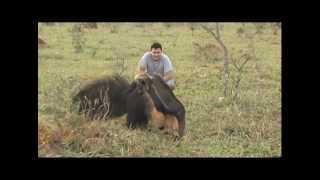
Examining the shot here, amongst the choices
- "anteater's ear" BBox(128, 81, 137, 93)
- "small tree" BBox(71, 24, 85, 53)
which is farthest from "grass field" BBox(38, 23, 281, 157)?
"anteater's ear" BBox(128, 81, 137, 93)

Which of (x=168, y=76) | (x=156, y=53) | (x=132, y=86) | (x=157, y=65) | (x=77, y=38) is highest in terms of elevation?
(x=77, y=38)

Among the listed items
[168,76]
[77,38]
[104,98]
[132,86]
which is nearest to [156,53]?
[168,76]

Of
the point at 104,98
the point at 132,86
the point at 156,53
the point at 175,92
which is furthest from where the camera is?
the point at 175,92

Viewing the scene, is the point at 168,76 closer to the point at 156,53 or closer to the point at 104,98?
the point at 156,53

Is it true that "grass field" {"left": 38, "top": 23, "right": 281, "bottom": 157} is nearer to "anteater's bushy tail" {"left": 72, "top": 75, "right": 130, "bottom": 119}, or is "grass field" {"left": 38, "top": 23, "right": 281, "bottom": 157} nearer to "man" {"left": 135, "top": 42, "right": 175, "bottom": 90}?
"anteater's bushy tail" {"left": 72, "top": 75, "right": 130, "bottom": 119}

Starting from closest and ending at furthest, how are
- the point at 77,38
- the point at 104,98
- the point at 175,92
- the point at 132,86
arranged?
the point at 132,86 → the point at 104,98 → the point at 175,92 → the point at 77,38

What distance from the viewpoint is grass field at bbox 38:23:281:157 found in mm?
6508

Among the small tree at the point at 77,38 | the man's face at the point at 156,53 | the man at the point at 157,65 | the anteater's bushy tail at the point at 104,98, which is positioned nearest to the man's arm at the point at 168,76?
the man at the point at 157,65

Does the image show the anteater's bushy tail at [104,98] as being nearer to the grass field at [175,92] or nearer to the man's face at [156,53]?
the grass field at [175,92]

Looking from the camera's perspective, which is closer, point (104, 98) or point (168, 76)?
point (104, 98)

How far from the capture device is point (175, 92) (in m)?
8.51

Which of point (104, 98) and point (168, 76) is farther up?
point (168, 76)

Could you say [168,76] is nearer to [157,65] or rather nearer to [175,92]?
[157,65]

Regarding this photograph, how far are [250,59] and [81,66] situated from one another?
9.61 feet
